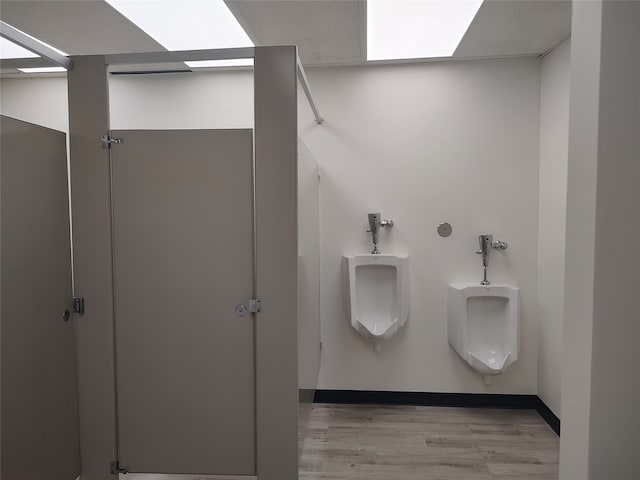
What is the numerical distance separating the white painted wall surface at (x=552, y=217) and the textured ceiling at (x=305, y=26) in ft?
0.73

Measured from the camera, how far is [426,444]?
7.41 ft

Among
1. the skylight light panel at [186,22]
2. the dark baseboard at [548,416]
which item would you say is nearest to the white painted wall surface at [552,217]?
the dark baseboard at [548,416]

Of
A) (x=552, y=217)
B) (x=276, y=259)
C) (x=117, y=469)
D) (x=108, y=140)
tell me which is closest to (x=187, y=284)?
(x=276, y=259)

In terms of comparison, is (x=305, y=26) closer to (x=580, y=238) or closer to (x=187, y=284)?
(x=187, y=284)

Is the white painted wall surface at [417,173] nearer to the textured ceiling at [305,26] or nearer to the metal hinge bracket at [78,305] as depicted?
the textured ceiling at [305,26]

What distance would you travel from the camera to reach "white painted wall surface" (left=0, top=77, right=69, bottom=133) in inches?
113

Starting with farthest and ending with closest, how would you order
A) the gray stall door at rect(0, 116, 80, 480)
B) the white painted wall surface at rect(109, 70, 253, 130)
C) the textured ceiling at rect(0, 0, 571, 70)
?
the white painted wall surface at rect(109, 70, 253, 130) < the textured ceiling at rect(0, 0, 571, 70) < the gray stall door at rect(0, 116, 80, 480)

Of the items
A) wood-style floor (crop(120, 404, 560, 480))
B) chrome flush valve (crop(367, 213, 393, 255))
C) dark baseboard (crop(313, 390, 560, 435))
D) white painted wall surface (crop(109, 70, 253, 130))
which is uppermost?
white painted wall surface (crop(109, 70, 253, 130))

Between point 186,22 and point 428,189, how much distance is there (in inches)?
72.2

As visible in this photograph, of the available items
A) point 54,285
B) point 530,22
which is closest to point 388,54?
point 530,22

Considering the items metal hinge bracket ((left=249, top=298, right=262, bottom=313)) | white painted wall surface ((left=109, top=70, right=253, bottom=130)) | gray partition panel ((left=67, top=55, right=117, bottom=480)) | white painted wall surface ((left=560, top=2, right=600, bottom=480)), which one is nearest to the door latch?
metal hinge bracket ((left=249, top=298, right=262, bottom=313))

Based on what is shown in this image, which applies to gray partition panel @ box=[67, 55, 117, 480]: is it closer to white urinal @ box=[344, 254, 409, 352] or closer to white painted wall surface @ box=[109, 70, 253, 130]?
white painted wall surface @ box=[109, 70, 253, 130]

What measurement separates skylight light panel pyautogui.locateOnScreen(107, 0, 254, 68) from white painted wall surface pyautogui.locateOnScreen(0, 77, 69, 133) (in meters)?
1.08

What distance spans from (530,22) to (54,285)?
270 cm
